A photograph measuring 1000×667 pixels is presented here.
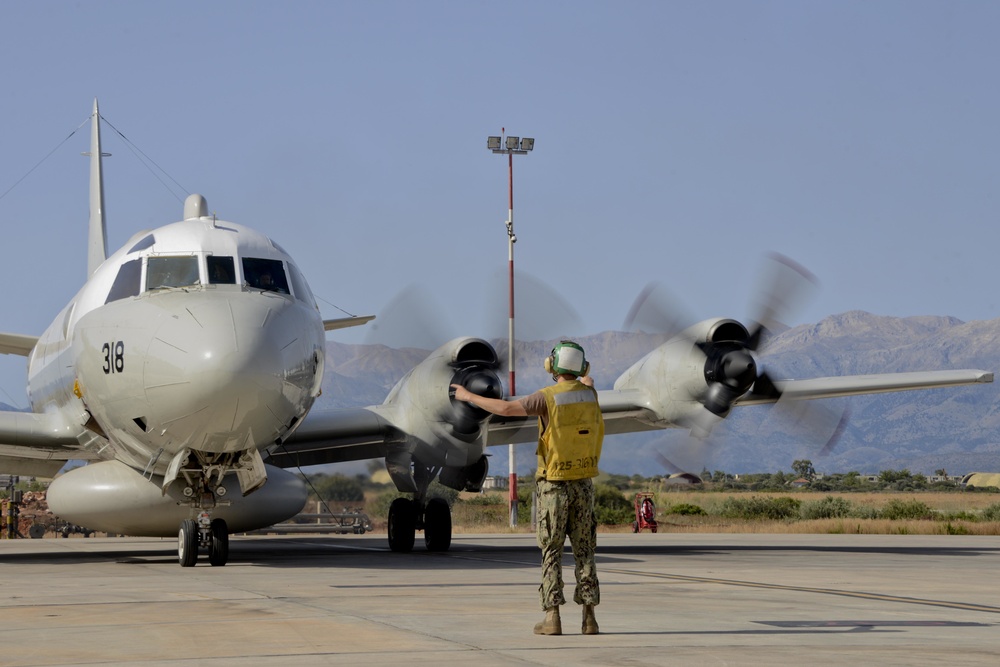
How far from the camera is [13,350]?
2252cm

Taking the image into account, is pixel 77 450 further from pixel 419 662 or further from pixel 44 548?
pixel 419 662

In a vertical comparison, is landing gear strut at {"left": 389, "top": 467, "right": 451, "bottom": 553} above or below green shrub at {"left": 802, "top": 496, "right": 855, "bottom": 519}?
below

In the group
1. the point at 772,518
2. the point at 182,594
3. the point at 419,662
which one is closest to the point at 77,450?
the point at 182,594

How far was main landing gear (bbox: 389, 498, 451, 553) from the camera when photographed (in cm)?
2012

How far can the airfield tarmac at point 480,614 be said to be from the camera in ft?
23.9

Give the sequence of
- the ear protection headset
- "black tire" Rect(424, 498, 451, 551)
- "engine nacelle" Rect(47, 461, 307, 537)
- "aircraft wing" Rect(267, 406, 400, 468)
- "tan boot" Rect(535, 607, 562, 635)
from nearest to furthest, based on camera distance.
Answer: "tan boot" Rect(535, 607, 562, 635) < the ear protection headset < "engine nacelle" Rect(47, 461, 307, 537) < "aircraft wing" Rect(267, 406, 400, 468) < "black tire" Rect(424, 498, 451, 551)

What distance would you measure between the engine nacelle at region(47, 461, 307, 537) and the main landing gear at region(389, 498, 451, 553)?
9.44ft

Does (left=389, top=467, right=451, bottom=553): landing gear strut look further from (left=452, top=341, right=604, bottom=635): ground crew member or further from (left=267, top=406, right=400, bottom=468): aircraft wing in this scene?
(left=452, top=341, right=604, bottom=635): ground crew member

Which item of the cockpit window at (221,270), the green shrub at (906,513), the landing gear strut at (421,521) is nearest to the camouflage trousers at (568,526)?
the cockpit window at (221,270)

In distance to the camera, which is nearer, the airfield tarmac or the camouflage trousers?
the airfield tarmac

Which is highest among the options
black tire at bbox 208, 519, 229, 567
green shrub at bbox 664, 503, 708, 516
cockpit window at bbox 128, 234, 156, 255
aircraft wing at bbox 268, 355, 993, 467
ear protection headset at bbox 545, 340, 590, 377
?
cockpit window at bbox 128, 234, 156, 255

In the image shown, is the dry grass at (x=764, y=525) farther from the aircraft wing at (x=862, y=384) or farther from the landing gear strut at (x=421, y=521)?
the landing gear strut at (x=421, y=521)

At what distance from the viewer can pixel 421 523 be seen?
2034 centimetres

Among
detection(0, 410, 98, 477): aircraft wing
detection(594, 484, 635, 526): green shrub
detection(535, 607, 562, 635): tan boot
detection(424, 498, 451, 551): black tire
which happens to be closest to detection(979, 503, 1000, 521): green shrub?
detection(594, 484, 635, 526): green shrub
